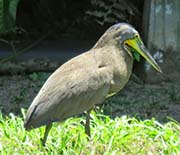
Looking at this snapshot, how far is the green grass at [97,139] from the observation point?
5327 millimetres

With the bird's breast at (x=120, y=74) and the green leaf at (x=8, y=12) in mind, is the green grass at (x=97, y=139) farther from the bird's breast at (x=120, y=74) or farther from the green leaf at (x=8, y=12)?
the green leaf at (x=8, y=12)

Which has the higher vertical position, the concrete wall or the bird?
the bird

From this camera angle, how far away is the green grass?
5.33 meters

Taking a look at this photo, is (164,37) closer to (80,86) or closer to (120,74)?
(120,74)

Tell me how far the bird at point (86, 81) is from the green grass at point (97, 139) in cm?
12

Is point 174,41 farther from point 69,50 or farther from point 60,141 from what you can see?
point 60,141

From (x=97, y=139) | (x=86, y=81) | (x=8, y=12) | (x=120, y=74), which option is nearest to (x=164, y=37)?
(x=8, y=12)

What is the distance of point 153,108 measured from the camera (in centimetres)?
695

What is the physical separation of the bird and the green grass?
12 centimetres

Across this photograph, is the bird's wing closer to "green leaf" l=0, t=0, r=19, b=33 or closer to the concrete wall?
the concrete wall

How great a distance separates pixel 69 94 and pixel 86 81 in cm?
15

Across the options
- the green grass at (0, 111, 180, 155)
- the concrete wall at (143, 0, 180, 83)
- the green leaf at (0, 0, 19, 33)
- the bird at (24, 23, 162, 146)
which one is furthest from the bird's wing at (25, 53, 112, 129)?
the green leaf at (0, 0, 19, 33)

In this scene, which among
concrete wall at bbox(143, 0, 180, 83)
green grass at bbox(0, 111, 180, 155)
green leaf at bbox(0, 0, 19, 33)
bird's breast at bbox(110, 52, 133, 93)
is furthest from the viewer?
green leaf at bbox(0, 0, 19, 33)

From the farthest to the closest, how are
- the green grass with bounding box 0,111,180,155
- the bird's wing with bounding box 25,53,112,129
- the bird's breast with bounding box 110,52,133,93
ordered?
the green grass with bounding box 0,111,180,155
the bird's breast with bounding box 110,52,133,93
the bird's wing with bounding box 25,53,112,129
